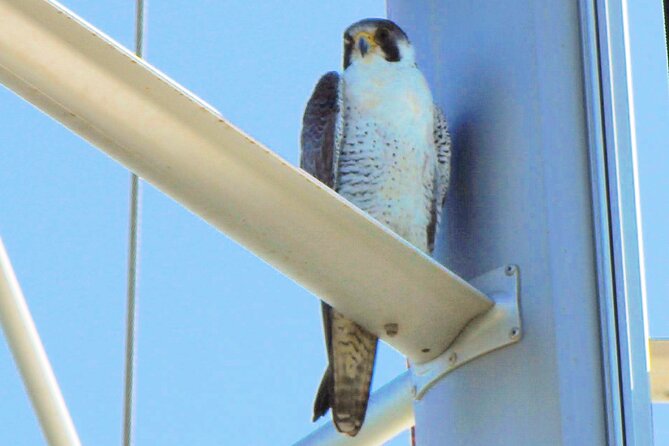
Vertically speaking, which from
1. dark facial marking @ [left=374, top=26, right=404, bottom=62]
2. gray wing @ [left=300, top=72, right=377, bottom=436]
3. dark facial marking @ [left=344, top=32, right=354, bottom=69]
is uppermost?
dark facial marking @ [left=344, top=32, right=354, bottom=69]

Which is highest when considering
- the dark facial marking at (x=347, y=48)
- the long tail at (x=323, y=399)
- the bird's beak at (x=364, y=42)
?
the dark facial marking at (x=347, y=48)

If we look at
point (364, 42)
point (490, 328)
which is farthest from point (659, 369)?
point (364, 42)

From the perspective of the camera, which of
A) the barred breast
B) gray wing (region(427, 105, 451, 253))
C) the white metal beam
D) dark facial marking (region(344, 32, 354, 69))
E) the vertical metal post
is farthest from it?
dark facial marking (region(344, 32, 354, 69))

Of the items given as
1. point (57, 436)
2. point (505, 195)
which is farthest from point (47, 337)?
point (505, 195)

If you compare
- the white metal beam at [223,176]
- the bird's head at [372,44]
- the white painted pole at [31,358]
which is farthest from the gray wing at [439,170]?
the white painted pole at [31,358]

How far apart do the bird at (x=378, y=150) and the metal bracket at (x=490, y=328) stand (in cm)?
72

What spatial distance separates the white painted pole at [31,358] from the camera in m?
2.39

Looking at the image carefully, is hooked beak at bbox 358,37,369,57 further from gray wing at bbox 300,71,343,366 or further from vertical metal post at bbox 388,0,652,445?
vertical metal post at bbox 388,0,652,445

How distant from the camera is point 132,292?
2.49m

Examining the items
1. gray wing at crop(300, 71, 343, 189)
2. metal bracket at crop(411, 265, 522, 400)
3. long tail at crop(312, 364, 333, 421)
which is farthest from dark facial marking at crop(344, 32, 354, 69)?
metal bracket at crop(411, 265, 522, 400)

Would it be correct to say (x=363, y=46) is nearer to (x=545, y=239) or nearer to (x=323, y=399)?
(x=323, y=399)

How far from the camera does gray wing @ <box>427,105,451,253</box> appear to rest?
2183 mm

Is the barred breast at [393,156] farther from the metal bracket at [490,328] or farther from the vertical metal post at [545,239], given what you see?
the metal bracket at [490,328]

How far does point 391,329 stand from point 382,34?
4.28 feet
